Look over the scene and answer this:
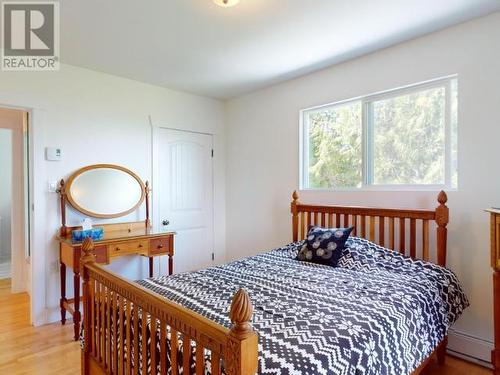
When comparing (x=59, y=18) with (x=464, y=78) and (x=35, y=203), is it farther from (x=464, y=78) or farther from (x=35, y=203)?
(x=464, y=78)

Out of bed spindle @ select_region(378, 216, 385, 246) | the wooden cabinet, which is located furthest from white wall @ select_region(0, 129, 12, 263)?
the wooden cabinet

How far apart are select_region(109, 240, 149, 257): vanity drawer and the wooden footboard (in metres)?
0.99

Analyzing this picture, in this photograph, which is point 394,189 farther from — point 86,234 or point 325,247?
point 86,234

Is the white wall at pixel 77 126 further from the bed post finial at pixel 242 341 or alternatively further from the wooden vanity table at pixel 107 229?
the bed post finial at pixel 242 341

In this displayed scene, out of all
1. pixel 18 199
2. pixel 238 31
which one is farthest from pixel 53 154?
pixel 238 31

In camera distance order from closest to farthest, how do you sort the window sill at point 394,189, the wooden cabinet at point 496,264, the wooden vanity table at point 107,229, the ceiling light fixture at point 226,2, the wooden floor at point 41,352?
the wooden cabinet at point 496,264, the ceiling light fixture at point 226,2, the wooden floor at point 41,352, the window sill at point 394,189, the wooden vanity table at point 107,229

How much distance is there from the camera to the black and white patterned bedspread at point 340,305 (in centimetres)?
121

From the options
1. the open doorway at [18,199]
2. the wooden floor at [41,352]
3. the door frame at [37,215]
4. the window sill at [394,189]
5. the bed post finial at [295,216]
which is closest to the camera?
the wooden floor at [41,352]

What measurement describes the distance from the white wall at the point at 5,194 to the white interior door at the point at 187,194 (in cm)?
274

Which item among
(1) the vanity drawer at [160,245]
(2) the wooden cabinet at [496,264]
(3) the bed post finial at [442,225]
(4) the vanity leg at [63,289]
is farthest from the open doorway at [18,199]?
(2) the wooden cabinet at [496,264]

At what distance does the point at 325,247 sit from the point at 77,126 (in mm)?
2596

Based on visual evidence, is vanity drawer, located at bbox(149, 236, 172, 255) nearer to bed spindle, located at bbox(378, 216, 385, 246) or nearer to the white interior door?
the white interior door

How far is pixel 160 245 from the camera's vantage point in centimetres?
318

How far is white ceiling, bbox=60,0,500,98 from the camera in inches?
82.0
